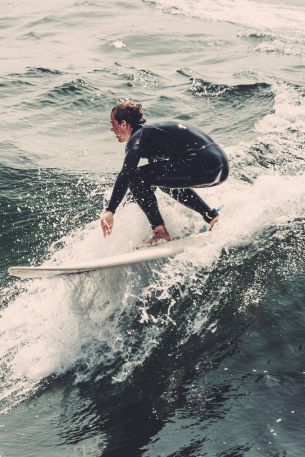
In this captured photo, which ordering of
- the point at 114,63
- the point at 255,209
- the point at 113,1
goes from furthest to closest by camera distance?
the point at 113,1 → the point at 114,63 → the point at 255,209

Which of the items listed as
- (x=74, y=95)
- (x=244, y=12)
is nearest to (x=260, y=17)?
(x=244, y=12)

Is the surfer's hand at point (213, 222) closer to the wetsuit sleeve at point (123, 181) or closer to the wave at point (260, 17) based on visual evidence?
the wetsuit sleeve at point (123, 181)

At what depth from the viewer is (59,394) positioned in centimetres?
551

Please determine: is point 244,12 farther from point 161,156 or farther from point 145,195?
point 145,195

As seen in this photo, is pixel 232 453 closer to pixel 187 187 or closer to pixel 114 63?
pixel 187 187

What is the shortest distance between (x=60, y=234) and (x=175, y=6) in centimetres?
2552

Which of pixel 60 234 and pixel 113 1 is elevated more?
pixel 113 1

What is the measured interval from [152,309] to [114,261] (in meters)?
0.81

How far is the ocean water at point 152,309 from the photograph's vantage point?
15.8 ft

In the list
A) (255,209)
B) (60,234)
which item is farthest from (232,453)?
(60,234)

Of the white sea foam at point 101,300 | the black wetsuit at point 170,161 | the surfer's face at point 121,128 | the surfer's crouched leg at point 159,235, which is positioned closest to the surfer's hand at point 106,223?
the black wetsuit at point 170,161

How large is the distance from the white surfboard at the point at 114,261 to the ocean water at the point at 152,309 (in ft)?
0.64

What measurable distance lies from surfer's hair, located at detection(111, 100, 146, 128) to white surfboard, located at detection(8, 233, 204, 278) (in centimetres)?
146

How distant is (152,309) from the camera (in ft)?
21.3
